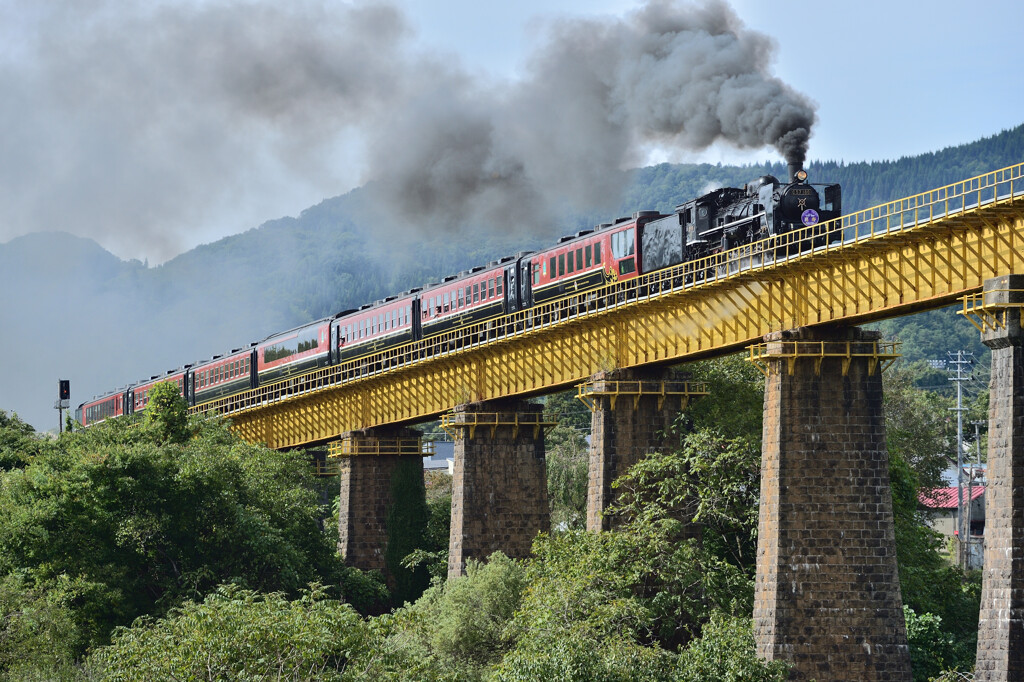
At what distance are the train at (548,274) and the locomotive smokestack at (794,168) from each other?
0.09 ft

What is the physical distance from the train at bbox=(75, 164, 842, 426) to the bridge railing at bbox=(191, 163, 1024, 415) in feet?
1.45

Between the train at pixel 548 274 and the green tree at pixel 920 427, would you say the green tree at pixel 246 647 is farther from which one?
the green tree at pixel 920 427

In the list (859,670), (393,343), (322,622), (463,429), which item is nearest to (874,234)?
(859,670)

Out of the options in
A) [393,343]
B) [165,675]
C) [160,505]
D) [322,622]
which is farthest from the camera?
[393,343]

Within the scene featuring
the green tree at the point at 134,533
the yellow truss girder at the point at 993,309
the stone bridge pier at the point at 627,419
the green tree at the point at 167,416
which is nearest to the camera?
the yellow truss girder at the point at 993,309

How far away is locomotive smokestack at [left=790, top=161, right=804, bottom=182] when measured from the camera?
34.9m

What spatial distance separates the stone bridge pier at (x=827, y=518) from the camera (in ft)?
94.8

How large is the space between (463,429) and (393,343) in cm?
926

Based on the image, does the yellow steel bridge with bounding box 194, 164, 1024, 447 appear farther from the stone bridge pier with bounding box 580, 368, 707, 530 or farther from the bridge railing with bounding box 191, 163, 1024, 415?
the stone bridge pier with bounding box 580, 368, 707, 530

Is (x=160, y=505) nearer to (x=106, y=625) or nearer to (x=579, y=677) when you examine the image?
(x=106, y=625)

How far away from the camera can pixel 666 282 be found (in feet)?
128

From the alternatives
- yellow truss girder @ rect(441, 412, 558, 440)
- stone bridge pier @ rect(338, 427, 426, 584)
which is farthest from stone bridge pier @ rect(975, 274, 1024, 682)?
stone bridge pier @ rect(338, 427, 426, 584)

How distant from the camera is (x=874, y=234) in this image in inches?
1121

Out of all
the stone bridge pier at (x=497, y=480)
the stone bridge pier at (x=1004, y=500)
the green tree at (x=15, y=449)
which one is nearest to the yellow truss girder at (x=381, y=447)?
the stone bridge pier at (x=497, y=480)
